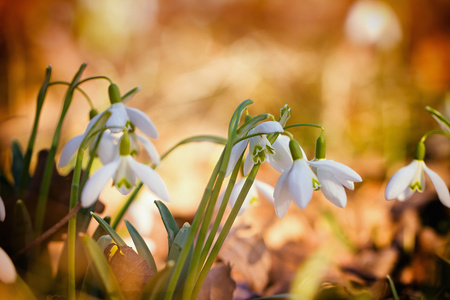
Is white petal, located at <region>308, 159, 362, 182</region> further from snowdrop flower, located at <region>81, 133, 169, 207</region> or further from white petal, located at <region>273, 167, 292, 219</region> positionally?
snowdrop flower, located at <region>81, 133, 169, 207</region>

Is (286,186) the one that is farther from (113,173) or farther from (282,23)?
(282,23)

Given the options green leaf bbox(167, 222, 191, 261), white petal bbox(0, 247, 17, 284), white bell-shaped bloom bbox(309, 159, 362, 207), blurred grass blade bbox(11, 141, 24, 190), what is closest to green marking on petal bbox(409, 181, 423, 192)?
white bell-shaped bloom bbox(309, 159, 362, 207)

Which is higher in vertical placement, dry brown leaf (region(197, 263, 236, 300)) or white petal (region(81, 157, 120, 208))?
white petal (region(81, 157, 120, 208))

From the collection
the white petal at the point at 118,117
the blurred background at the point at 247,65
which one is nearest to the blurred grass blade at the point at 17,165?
the white petal at the point at 118,117

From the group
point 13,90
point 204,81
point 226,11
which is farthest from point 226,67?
point 13,90

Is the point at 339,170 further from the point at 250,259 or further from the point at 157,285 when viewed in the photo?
the point at 250,259

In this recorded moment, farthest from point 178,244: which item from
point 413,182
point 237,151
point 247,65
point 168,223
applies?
point 247,65

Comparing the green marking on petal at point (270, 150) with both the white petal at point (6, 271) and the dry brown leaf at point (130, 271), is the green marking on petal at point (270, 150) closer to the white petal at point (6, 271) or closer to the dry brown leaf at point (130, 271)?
the dry brown leaf at point (130, 271)
